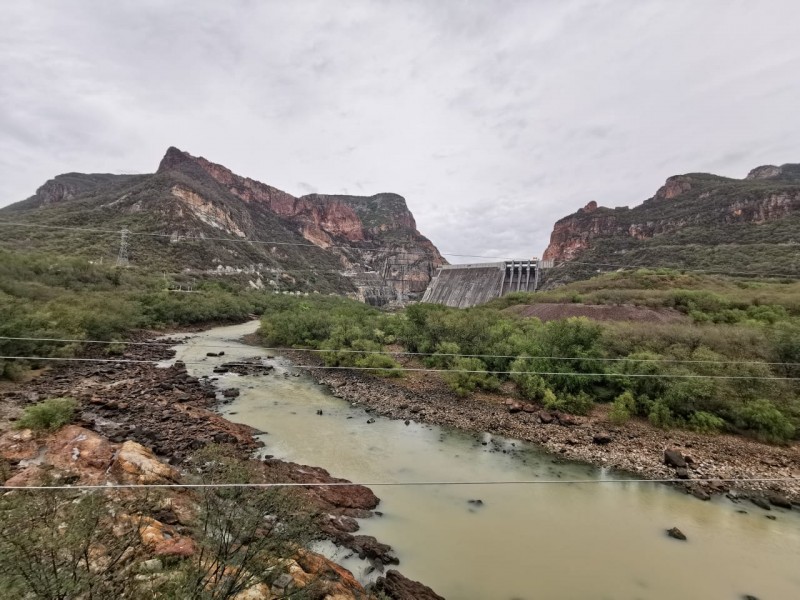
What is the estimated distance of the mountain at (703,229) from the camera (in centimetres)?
4059

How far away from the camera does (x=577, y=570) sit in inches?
274

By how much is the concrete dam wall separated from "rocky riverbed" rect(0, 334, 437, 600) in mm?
51406

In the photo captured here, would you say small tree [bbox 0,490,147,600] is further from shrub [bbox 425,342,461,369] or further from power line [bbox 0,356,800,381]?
shrub [bbox 425,342,461,369]

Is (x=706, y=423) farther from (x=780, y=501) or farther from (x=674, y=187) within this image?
(x=674, y=187)

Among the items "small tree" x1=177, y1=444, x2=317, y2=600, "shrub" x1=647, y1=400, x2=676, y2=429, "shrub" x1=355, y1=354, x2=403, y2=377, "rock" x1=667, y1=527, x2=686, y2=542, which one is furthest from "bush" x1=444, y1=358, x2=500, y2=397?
"small tree" x1=177, y1=444, x2=317, y2=600

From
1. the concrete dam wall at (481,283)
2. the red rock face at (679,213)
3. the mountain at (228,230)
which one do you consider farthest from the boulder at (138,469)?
the red rock face at (679,213)

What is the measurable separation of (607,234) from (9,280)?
295 feet

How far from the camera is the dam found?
67000mm

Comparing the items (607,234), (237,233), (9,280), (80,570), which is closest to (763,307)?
(80,570)

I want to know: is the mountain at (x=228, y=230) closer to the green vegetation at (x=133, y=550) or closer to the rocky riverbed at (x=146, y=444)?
the rocky riverbed at (x=146, y=444)

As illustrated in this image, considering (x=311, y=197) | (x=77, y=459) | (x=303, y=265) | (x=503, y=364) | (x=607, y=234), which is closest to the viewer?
(x=77, y=459)

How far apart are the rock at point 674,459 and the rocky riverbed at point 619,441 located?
0.08 ft

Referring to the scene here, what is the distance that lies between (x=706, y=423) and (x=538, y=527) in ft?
29.4

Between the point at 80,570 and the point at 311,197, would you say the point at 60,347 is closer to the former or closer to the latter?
the point at 80,570
